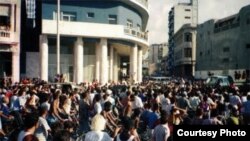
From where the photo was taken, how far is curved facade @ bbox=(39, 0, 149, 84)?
39812 millimetres

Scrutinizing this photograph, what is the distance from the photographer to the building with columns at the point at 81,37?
3984 cm

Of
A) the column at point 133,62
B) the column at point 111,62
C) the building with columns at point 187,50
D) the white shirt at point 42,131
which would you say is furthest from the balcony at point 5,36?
the building with columns at point 187,50

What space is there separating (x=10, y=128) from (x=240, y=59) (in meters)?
51.2

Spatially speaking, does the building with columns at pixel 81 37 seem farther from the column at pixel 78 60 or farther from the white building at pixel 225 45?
the white building at pixel 225 45

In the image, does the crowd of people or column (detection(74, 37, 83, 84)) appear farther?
column (detection(74, 37, 83, 84))

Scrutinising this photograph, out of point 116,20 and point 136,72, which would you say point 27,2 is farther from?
point 136,72

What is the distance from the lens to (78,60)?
41125 millimetres

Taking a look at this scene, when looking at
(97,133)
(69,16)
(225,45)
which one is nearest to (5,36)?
(69,16)

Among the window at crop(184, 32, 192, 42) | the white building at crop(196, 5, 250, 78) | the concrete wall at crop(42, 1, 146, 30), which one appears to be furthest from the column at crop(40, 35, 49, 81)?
the window at crop(184, 32, 192, 42)

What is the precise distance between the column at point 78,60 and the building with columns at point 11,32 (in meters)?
5.49

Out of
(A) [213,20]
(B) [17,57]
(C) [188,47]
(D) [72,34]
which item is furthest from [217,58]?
(B) [17,57]

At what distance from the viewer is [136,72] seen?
49.2m

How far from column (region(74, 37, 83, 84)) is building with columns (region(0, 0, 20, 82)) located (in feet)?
18.0

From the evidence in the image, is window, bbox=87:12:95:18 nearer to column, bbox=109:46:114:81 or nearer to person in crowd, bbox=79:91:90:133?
column, bbox=109:46:114:81
